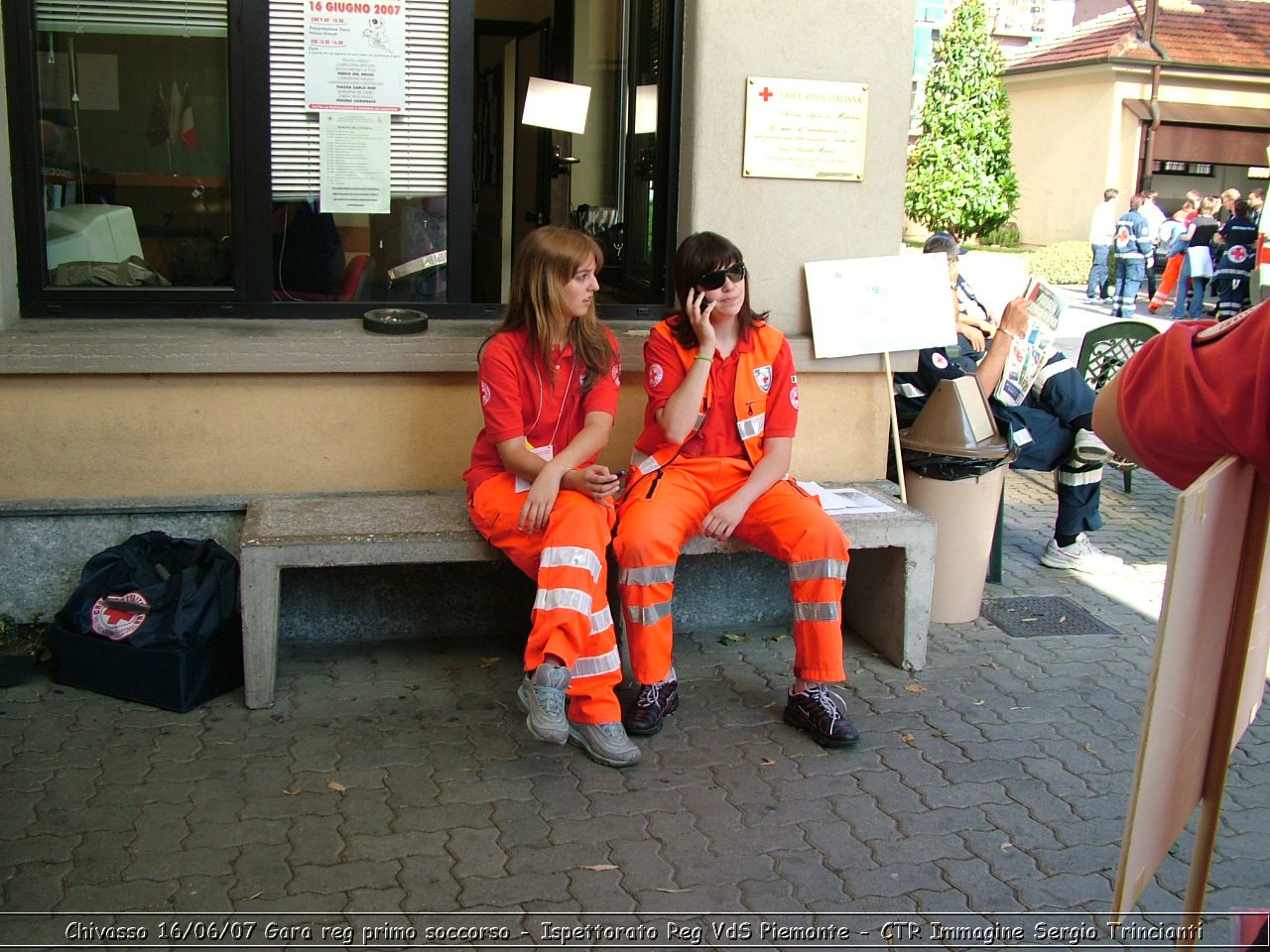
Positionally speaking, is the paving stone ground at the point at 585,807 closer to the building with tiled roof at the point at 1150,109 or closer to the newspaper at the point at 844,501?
the newspaper at the point at 844,501

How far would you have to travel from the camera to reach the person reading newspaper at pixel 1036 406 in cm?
529

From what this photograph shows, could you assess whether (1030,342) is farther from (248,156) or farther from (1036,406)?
(248,156)

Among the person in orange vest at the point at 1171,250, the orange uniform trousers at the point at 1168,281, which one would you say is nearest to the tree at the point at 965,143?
the person in orange vest at the point at 1171,250

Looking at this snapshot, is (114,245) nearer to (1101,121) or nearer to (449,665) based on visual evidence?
(449,665)

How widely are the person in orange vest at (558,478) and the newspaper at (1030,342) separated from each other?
199 cm

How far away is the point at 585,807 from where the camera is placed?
11.6 ft

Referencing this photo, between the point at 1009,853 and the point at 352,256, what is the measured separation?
316 cm

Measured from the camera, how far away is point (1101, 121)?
2694cm

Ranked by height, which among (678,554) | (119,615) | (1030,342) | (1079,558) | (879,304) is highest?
(879,304)

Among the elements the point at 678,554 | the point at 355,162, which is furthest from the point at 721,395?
the point at 355,162

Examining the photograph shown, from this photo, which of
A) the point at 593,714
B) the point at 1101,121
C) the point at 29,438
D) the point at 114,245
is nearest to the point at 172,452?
the point at 29,438

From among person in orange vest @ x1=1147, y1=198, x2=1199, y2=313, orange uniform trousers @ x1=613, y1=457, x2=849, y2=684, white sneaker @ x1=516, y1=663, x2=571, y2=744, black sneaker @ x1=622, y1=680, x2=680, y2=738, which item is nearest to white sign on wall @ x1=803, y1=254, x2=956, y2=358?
orange uniform trousers @ x1=613, y1=457, x2=849, y2=684

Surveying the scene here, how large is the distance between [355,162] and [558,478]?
158 cm

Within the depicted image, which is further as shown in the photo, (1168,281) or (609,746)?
(1168,281)
